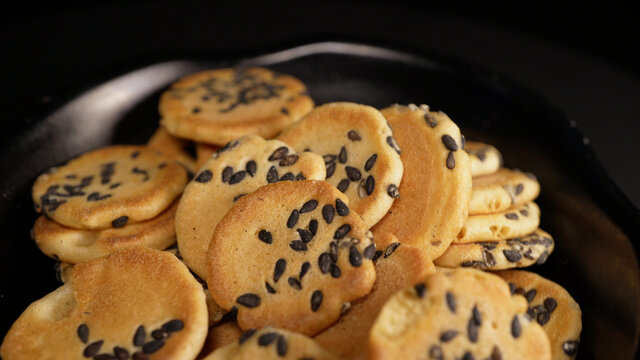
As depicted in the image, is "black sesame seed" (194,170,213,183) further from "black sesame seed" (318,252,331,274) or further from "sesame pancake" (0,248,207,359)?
"black sesame seed" (318,252,331,274)

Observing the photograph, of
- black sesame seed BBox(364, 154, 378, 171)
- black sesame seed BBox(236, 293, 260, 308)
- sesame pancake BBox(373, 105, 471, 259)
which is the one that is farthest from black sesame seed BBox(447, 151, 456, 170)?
black sesame seed BBox(236, 293, 260, 308)

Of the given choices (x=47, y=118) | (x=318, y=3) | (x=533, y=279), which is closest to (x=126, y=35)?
(x=318, y=3)

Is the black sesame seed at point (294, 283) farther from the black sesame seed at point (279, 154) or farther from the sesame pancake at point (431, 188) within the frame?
the black sesame seed at point (279, 154)

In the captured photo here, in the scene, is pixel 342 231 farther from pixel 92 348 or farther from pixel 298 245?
pixel 92 348

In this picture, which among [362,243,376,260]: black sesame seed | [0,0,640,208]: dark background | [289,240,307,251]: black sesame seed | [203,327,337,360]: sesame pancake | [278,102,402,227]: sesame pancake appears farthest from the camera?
[0,0,640,208]: dark background

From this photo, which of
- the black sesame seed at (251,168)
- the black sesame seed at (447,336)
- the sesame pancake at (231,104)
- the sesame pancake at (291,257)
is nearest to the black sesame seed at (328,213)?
the sesame pancake at (291,257)
